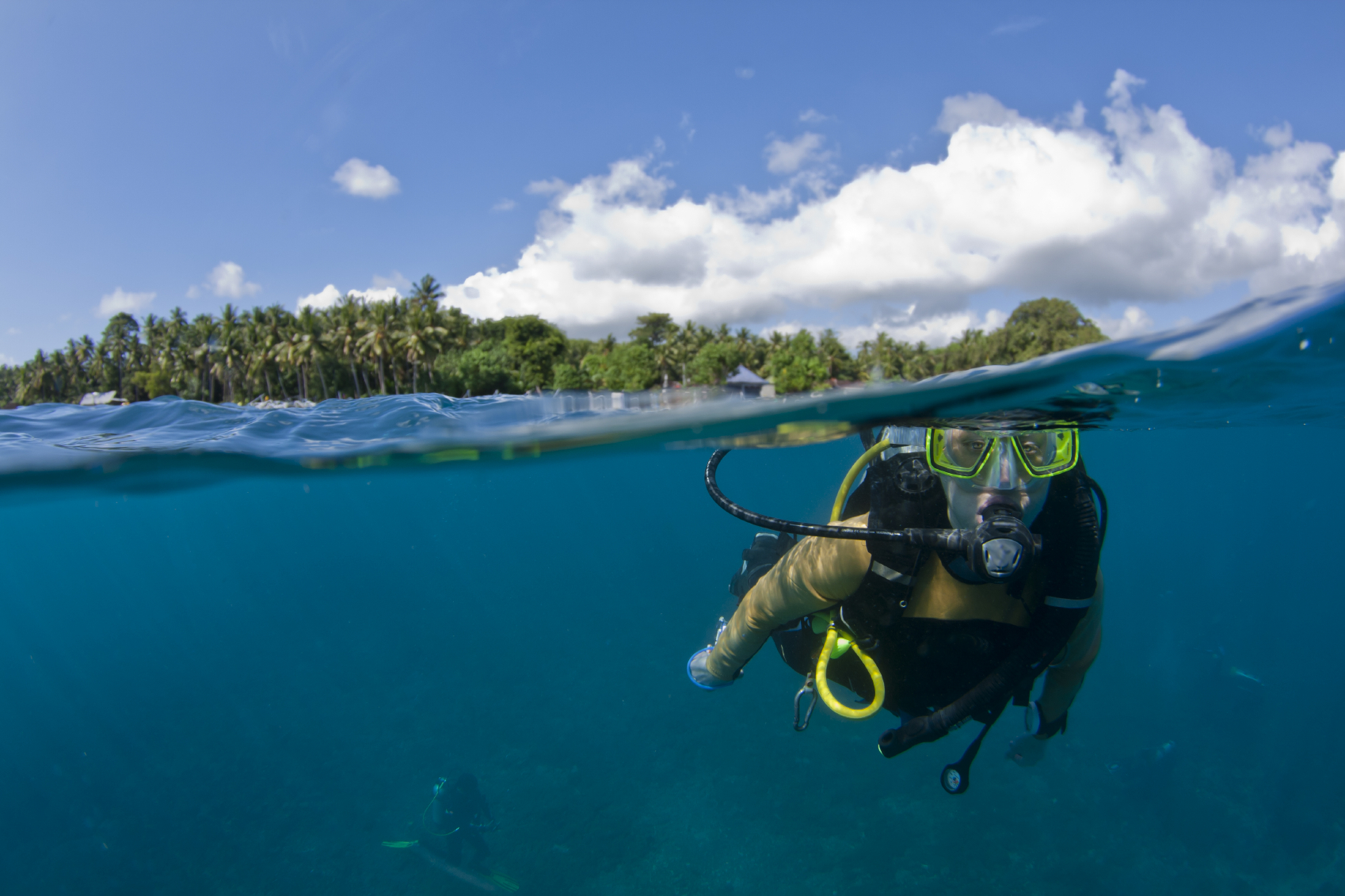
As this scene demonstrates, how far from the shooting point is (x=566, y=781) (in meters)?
9.48

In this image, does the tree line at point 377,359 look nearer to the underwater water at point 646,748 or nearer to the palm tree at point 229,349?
the palm tree at point 229,349

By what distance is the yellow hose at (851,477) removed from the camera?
3488mm

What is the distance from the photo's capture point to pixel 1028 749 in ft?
13.1

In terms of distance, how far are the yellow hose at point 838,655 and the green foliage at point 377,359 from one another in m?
37.3

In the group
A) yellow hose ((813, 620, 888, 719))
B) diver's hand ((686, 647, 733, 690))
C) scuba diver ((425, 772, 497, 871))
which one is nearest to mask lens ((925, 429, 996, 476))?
yellow hose ((813, 620, 888, 719))

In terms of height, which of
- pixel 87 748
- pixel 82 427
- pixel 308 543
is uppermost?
pixel 82 427

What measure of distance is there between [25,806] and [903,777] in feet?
47.2

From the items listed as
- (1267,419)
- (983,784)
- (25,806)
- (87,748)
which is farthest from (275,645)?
(1267,419)

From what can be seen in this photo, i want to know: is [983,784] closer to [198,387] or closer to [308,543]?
[308,543]

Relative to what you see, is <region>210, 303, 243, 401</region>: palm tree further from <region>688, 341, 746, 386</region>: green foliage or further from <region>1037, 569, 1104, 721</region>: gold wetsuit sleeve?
<region>1037, 569, 1104, 721</region>: gold wetsuit sleeve

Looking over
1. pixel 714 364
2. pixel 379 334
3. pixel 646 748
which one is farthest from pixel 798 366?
pixel 646 748

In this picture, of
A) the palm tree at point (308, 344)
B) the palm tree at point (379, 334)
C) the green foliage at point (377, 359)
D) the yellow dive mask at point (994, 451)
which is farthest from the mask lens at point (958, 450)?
the palm tree at point (308, 344)

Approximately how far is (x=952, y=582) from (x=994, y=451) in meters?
0.68

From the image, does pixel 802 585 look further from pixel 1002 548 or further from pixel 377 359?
pixel 377 359
